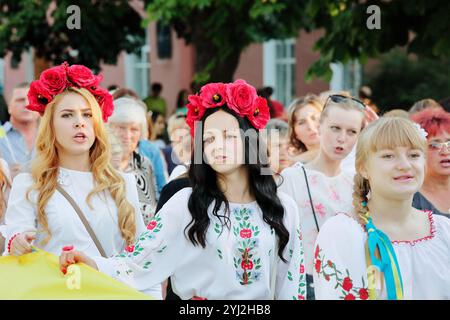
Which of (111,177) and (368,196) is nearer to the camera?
(368,196)

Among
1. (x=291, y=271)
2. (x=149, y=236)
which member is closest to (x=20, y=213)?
(x=149, y=236)

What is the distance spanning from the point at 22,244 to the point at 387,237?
5.81 ft

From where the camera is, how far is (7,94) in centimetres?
2953

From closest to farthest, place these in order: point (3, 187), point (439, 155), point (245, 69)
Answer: point (439, 155)
point (3, 187)
point (245, 69)

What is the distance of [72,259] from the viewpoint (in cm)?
426

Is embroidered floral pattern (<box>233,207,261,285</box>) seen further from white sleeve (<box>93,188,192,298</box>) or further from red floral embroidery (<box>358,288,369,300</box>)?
red floral embroidery (<box>358,288,369,300</box>)

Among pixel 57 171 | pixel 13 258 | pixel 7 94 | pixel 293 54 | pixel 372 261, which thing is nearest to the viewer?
pixel 372 261

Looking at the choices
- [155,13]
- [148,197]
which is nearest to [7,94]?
[155,13]

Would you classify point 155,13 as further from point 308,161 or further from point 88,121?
point 88,121

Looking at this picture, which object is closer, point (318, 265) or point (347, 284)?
point (347, 284)

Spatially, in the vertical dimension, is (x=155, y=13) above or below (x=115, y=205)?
above

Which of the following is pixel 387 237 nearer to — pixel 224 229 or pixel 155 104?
pixel 224 229

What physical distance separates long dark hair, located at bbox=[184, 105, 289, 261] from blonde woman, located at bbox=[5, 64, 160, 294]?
Result: 780mm

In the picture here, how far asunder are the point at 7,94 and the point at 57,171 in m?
25.3
